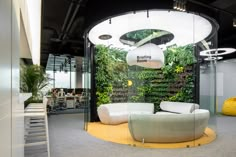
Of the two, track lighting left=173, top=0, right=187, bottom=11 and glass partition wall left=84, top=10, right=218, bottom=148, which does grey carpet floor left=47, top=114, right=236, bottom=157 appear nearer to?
glass partition wall left=84, top=10, right=218, bottom=148

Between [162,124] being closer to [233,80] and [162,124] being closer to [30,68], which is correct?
[30,68]

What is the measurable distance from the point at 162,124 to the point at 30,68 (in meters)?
3.68

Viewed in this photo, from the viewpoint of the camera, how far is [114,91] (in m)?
8.73

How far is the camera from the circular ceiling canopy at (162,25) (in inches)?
219

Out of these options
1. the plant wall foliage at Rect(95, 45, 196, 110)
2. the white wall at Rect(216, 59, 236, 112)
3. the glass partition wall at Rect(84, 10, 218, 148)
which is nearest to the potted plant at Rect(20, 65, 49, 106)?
the glass partition wall at Rect(84, 10, 218, 148)

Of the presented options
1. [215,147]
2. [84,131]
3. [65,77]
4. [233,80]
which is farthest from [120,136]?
[65,77]

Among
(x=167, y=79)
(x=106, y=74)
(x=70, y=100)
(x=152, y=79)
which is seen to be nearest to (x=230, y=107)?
(x=167, y=79)

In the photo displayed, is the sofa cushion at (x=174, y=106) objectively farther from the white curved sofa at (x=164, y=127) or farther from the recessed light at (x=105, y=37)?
the recessed light at (x=105, y=37)

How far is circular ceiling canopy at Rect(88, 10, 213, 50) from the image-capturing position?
5570 millimetres

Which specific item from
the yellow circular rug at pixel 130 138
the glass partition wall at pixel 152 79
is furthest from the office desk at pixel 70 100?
the yellow circular rug at pixel 130 138

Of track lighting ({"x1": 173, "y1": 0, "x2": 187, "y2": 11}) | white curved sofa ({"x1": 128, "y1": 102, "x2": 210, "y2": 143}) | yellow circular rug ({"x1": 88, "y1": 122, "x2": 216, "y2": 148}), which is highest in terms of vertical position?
track lighting ({"x1": 173, "y1": 0, "x2": 187, "y2": 11})

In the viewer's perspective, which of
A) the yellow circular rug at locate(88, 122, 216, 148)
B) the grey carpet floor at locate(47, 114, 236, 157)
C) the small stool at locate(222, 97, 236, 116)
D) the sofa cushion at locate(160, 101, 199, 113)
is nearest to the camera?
the grey carpet floor at locate(47, 114, 236, 157)

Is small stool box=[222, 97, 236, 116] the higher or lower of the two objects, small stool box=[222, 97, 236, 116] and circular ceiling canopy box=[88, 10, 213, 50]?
the lower

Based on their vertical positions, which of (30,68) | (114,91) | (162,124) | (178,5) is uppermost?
(178,5)
